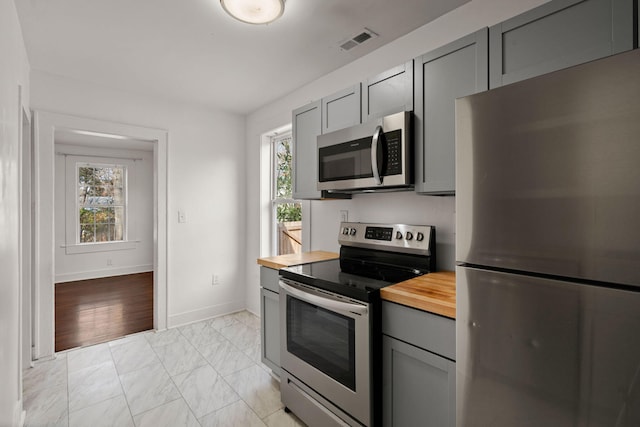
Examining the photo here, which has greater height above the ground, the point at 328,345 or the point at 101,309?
the point at 328,345

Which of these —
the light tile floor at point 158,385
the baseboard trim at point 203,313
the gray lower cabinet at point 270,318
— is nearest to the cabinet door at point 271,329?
the gray lower cabinet at point 270,318

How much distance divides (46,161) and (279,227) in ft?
7.15

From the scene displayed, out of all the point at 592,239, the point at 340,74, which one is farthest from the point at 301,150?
the point at 592,239

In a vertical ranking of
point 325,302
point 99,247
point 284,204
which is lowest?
point 99,247

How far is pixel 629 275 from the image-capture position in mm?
770

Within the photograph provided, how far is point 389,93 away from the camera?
1.90 meters

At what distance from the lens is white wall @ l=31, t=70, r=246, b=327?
3279 mm

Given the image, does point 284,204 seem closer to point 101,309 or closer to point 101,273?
point 101,309

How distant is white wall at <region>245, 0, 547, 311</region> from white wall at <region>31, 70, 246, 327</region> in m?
0.44

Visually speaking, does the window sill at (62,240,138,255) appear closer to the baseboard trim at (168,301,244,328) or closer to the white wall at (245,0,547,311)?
the baseboard trim at (168,301,244,328)

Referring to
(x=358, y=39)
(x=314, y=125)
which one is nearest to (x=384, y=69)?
(x=358, y=39)

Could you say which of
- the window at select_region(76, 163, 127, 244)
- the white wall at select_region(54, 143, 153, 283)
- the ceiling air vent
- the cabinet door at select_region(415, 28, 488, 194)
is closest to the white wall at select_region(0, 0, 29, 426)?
the ceiling air vent

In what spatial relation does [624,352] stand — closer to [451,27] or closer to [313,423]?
Answer: [313,423]

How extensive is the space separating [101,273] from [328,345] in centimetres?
563
